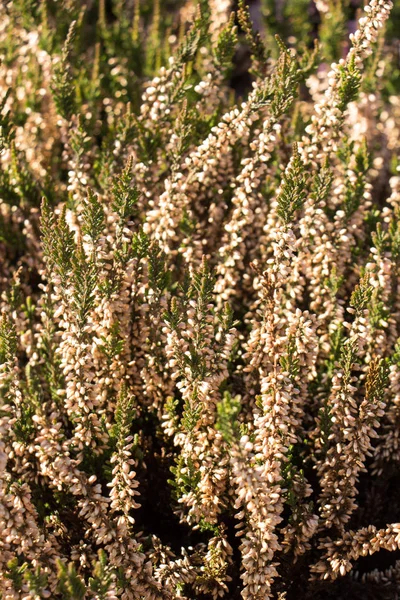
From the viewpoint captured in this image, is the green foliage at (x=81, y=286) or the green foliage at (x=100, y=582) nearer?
the green foliage at (x=100, y=582)

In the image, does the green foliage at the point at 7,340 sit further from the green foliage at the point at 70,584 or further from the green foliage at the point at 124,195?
the green foliage at the point at 70,584

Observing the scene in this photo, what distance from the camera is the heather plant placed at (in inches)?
84.2

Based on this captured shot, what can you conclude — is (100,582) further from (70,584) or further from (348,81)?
(348,81)

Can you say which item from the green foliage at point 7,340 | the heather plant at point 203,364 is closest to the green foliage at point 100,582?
the heather plant at point 203,364

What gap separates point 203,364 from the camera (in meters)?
2.25

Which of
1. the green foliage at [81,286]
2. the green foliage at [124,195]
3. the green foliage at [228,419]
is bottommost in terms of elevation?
the green foliage at [228,419]

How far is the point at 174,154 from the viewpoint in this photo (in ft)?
9.14

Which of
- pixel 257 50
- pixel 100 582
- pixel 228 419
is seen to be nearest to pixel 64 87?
pixel 257 50

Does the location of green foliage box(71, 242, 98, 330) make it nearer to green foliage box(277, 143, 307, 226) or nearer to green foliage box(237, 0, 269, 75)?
green foliage box(277, 143, 307, 226)

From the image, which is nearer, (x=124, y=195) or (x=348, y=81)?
(x=124, y=195)

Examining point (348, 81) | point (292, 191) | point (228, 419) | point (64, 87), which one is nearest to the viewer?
point (228, 419)

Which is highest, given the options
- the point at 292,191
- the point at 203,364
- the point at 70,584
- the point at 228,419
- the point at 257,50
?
the point at 257,50

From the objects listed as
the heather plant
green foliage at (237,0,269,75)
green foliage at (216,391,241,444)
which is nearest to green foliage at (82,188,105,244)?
the heather plant

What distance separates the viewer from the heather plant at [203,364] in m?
2.14
